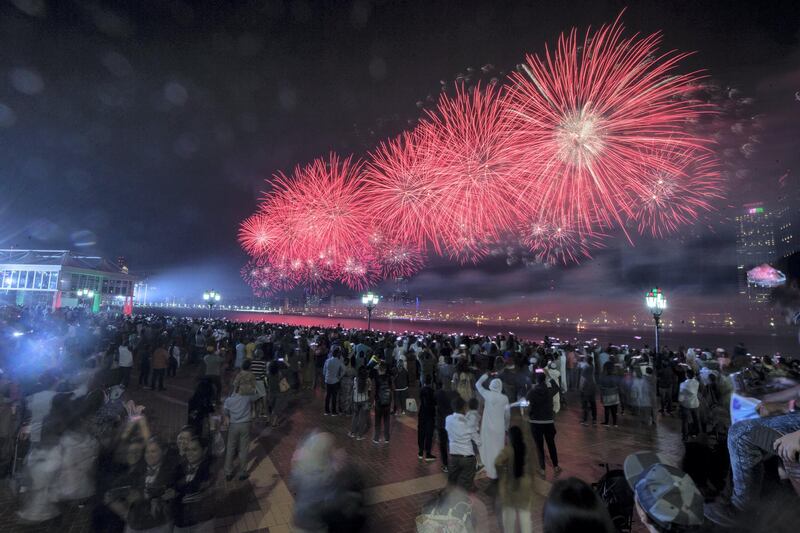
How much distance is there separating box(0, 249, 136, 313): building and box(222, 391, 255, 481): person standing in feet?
245

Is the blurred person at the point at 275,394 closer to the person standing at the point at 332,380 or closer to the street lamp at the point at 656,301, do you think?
the person standing at the point at 332,380

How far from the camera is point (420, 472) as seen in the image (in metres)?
6.95

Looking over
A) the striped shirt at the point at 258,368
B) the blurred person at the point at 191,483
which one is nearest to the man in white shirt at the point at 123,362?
the striped shirt at the point at 258,368

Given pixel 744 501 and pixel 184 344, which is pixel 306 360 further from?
pixel 744 501

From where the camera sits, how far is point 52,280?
6469cm

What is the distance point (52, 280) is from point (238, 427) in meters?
82.1

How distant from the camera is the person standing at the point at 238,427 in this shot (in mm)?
6379

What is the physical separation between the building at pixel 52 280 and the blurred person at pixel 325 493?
3085 inches

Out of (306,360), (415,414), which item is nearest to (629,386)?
(415,414)

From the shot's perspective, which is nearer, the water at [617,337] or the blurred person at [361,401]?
the blurred person at [361,401]

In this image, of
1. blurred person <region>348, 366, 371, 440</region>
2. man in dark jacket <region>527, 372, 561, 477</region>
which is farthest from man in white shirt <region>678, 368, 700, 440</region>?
blurred person <region>348, 366, 371, 440</region>

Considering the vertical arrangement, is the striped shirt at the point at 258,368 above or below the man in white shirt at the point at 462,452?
above

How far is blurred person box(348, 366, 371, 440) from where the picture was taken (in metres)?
8.69

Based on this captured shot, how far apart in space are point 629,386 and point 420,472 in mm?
7664
